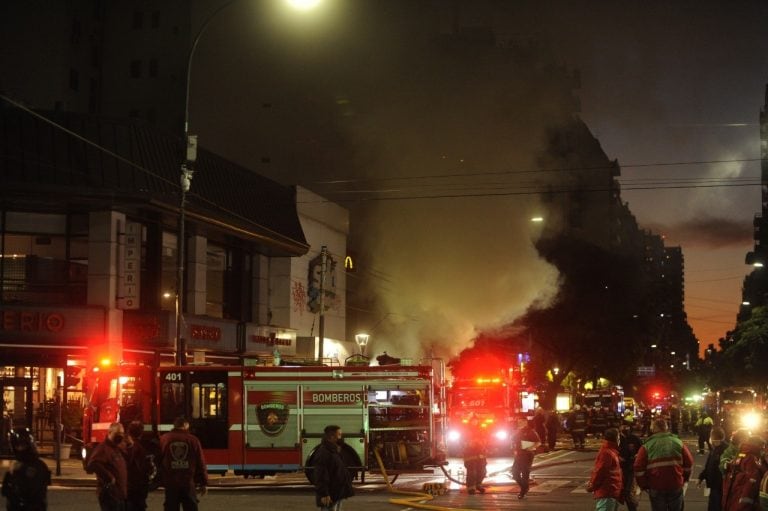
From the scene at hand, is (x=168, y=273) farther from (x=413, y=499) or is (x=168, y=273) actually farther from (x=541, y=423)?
(x=413, y=499)

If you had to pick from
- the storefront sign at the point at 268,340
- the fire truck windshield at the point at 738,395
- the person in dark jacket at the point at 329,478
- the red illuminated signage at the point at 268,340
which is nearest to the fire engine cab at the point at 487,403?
the storefront sign at the point at 268,340

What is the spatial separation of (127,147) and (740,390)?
2341 inches

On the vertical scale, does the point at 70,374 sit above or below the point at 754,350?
below

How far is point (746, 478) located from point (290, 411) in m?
12.9

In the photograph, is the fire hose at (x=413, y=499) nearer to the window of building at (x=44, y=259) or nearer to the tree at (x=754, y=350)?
the window of building at (x=44, y=259)

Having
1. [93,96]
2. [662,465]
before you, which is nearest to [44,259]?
[662,465]

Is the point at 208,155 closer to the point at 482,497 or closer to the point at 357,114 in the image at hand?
the point at 357,114

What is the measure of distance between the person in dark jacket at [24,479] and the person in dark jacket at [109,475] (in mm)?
1416

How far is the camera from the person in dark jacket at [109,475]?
36.5 feet

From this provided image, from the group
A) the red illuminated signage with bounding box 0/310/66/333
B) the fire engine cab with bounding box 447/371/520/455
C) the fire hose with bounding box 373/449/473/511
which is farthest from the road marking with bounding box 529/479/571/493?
the red illuminated signage with bounding box 0/310/66/333

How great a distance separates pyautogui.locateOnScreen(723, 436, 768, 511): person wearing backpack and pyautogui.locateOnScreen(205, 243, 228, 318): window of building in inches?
1008

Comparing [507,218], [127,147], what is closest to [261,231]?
[127,147]

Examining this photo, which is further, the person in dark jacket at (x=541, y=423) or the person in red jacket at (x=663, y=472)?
the person in dark jacket at (x=541, y=423)

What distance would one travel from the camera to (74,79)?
60.9 metres
